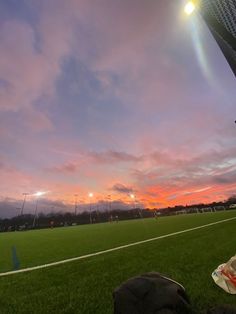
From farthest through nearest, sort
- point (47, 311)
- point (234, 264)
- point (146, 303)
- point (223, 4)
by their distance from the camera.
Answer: point (223, 4) → point (234, 264) → point (47, 311) → point (146, 303)

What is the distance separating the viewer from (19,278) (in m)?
6.21

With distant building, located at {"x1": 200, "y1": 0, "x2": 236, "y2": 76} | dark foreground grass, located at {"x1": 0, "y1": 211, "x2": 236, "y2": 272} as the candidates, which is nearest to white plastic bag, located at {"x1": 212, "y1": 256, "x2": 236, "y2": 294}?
dark foreground grass, located at {"x1": 0, "y1": 211, "x2": 236, "y2": 272}

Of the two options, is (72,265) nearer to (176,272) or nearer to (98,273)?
(98,273)

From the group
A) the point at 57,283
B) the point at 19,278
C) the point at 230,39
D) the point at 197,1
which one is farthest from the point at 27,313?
the point at 197,1

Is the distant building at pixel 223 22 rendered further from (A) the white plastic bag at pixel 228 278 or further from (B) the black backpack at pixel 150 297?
(B) the black backpack at pixel 150 297

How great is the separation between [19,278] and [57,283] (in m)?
1.47

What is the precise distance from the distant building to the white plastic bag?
6.64 m

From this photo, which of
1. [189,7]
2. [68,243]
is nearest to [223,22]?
[189,7]

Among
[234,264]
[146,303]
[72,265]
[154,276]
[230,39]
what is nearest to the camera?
[146,303]

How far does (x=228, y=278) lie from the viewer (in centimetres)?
407

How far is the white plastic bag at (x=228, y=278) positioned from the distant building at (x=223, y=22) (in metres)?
6.64

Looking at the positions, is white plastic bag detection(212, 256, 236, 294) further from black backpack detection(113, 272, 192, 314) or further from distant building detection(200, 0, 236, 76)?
distant building detection(200, 0, 236, 76)

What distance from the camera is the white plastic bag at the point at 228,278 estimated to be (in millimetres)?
3891

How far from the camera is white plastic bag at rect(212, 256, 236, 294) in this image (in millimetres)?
3891
